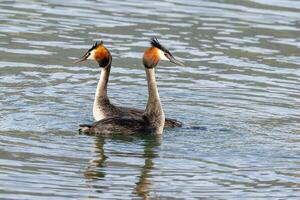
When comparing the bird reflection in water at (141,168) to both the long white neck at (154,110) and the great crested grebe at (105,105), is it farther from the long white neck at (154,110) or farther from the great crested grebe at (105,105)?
the great crested grebe at (105,105)

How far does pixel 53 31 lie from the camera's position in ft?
68.1

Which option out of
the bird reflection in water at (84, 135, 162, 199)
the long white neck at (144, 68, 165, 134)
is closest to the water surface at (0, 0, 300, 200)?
the bird reflection in water at (84, 135, 162, 199)

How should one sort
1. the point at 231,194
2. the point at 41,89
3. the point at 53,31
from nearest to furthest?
the point at 231,194
the point at 41,89
the point at 53,31

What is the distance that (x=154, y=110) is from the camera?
597 inches

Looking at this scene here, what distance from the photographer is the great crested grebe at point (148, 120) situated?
14.7 meters

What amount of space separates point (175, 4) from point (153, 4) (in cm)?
46

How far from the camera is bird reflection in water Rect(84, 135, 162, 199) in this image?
12180mm

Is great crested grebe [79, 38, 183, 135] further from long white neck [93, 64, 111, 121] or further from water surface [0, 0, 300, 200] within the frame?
long white neck [93, 64, 111, 121]

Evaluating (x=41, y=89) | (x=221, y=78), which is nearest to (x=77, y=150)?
(x=41, y=89)

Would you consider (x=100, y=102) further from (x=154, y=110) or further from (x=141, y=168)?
(x=141, y=168)

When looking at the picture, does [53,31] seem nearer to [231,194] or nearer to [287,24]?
[287,24]

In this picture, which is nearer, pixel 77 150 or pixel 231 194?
pixel 231 194

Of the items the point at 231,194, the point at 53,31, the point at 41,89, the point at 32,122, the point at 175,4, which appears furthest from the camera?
the point at 175,4

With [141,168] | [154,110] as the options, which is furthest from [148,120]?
[141,168]
